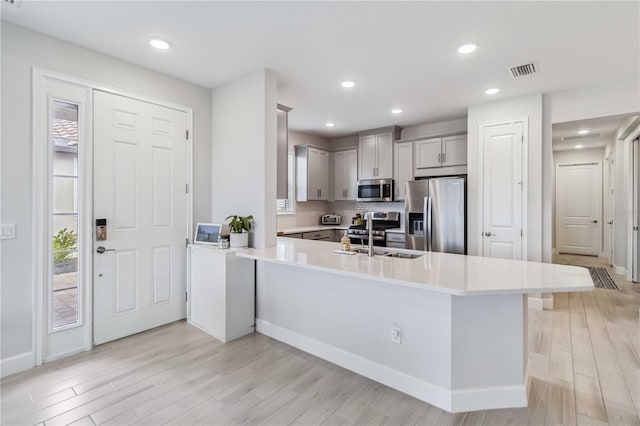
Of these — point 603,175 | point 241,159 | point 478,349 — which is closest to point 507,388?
point 478,349

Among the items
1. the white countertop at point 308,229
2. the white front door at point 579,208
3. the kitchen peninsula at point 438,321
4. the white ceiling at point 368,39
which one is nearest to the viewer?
the kitchen peninsula at point 438,321

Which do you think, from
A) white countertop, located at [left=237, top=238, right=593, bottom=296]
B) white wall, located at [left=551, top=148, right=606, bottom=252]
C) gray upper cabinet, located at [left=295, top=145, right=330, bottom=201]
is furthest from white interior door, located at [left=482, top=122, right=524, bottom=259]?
white wall, located at [left=551, top=148, right=606, bottom=252]

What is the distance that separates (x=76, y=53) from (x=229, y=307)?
8.57 feet

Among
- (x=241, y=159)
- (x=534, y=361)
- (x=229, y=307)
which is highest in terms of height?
(x=241, y=159)

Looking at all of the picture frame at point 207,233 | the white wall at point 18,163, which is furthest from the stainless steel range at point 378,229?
the white wall at point 18,163

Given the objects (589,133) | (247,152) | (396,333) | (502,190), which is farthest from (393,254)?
(589,133)

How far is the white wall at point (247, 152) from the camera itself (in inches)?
124

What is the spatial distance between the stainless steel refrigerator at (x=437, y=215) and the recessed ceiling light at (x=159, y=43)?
3.53 meters

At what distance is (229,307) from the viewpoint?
118 inches

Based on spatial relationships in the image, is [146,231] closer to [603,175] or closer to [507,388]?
[507,388]

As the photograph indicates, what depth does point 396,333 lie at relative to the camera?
88.2 inches

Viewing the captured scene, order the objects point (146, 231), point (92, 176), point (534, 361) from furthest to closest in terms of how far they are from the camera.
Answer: point (146, 231) < point (92, 176) < point (534, 361)

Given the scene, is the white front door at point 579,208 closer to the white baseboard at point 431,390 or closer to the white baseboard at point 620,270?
the white baseboard at point 620,270

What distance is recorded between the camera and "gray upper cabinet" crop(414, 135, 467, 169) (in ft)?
15.5
